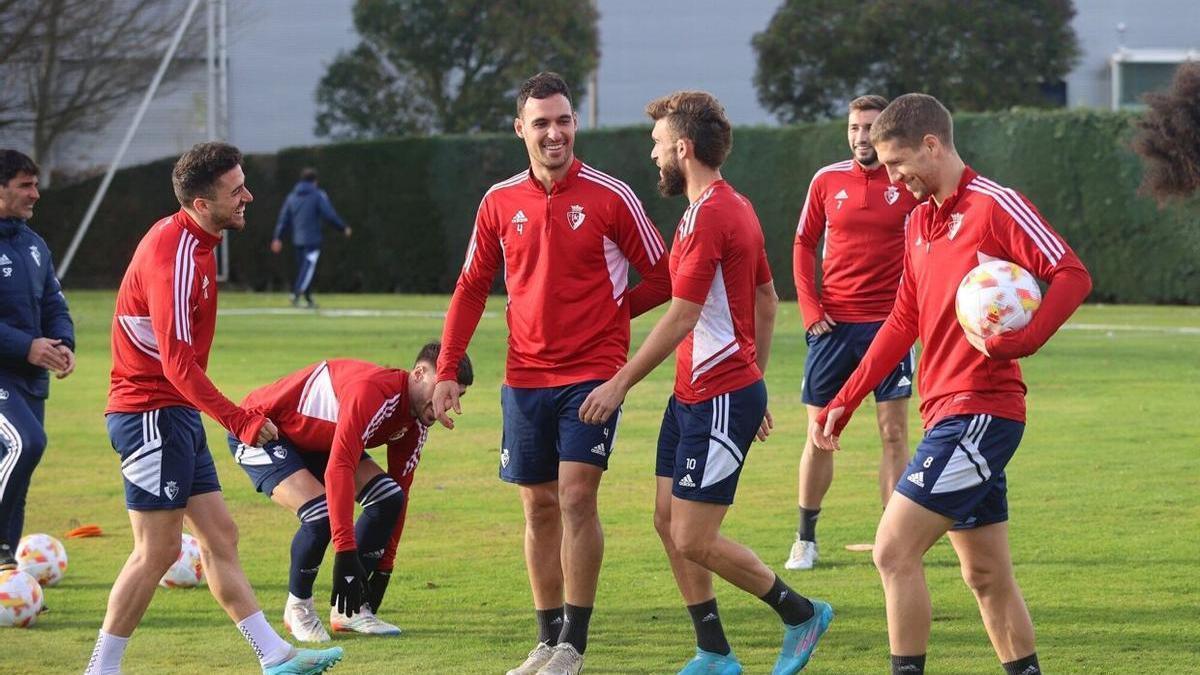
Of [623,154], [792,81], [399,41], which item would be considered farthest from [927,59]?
[399,41]

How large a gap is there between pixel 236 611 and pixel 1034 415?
9030mm

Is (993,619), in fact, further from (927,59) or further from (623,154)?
(927,59)

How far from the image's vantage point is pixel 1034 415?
14.0 meters

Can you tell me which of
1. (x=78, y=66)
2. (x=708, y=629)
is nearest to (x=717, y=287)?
(x=708, y=629)

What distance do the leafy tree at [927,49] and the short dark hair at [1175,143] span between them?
77.0ft

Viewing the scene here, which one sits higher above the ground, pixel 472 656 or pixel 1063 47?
pixel 1063 47

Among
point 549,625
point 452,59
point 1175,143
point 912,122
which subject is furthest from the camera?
point 452,59

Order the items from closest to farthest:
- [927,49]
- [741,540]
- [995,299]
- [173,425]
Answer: [995,299]
[173,425]
[741,540]
[927,49]

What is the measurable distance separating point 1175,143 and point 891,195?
4.31 meters

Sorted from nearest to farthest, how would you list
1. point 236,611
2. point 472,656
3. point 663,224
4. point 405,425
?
point 236,611 < point 472,656 < point 405,425 < point 663,224

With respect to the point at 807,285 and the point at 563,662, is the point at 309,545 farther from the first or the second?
the point at 807,285

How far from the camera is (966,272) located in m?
5.43

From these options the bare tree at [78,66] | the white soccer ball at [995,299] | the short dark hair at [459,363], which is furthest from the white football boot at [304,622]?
the bare tree at [78,66]

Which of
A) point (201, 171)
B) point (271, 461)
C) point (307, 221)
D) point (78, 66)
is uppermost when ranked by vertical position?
point (78, 66)
